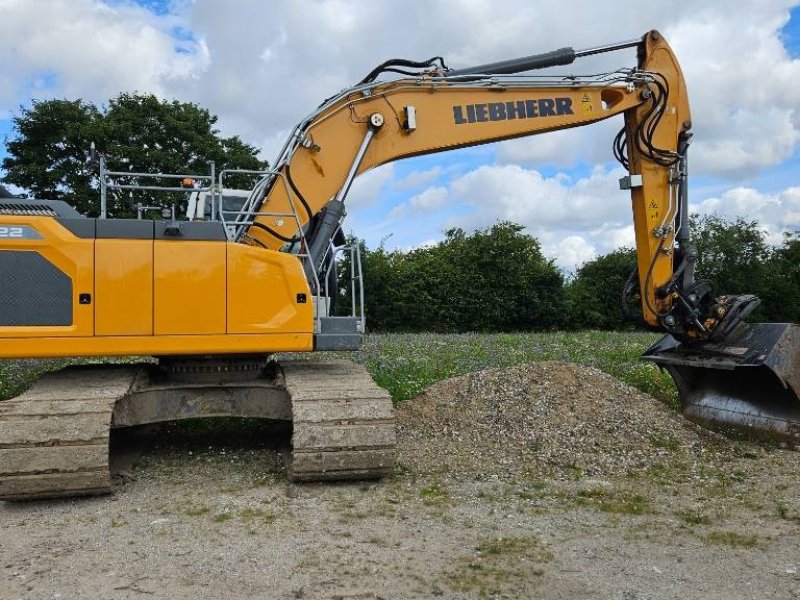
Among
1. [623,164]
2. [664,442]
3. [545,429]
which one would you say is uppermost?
[623,164]

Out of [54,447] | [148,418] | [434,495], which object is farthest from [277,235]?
[434,495]

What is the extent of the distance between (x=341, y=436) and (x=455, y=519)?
3.72 feet

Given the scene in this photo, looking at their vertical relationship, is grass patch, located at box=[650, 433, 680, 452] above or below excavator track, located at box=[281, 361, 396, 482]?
below

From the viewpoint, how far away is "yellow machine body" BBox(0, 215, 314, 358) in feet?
19.0

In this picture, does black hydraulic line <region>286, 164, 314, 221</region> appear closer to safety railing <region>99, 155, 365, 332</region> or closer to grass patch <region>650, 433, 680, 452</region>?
safety railing <region>99, 155, 365, 332</region>

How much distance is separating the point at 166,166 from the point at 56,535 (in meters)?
28.2

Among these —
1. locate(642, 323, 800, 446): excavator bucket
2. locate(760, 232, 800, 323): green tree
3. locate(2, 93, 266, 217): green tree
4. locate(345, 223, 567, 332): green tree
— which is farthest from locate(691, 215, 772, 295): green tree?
locate(642, 323, 800, 446): excavator bucket

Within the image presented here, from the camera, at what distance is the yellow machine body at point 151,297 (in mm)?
5789

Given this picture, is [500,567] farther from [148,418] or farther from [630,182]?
[630,182]

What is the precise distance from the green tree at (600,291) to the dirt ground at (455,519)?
27555mm

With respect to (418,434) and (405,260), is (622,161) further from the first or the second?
(405,260)

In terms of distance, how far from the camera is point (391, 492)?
5.80m

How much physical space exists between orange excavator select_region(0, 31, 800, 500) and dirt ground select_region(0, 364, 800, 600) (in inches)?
19.7

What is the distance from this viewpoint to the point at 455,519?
516 cm
